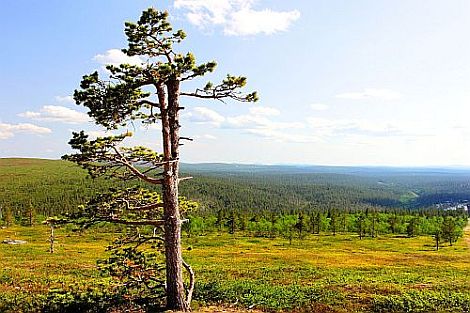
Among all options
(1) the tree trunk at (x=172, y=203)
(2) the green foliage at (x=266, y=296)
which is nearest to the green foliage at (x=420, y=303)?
(2) the green foliage at (x=266, y=296)

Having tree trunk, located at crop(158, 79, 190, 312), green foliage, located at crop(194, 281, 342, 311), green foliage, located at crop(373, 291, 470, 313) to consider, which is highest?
tree trunk, located at crop(158, 79, 190, 312)

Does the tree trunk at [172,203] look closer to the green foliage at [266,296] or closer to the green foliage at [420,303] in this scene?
the green foliage at [266,296]

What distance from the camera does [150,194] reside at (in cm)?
1830

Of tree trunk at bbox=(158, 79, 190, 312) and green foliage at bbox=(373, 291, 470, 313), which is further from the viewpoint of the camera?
green foliage at bbox=(373, 291, 470, 313)

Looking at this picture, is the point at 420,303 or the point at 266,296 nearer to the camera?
the point at 266,296

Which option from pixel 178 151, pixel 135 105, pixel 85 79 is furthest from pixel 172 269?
pixel 85 79

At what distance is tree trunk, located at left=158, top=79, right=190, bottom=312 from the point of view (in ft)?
56.5

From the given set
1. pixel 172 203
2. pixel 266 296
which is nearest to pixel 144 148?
pixel 172 203

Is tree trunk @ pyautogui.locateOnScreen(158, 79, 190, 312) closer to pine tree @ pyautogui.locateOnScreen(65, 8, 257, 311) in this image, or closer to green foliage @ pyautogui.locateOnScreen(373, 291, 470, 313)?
pine tree @ pyautogui.locateOnScreen(65, 8, 257, 311)

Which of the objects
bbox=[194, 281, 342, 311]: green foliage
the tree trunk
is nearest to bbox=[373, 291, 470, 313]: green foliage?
bbox=[194, 281, 342, 311]: green foliage

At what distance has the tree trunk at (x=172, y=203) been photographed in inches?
678

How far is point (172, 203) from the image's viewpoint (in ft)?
57.1

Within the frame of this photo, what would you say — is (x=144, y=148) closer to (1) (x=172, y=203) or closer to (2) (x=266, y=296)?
(1) (x=172, y=203)

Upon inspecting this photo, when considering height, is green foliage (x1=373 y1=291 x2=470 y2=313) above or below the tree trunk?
below
